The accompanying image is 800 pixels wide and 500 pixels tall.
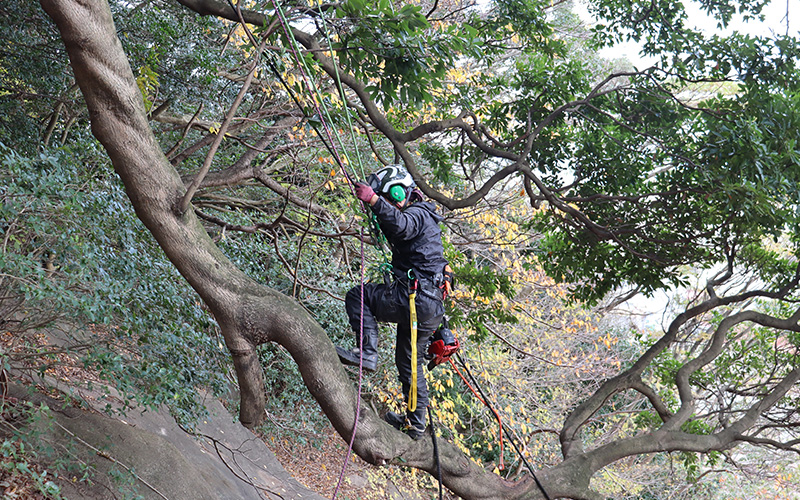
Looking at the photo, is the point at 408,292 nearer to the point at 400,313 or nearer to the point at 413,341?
the point at 400,313

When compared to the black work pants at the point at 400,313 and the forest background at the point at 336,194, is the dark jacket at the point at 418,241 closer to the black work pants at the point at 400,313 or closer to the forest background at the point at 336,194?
the black work pants at the point at 400,313

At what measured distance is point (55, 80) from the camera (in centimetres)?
698

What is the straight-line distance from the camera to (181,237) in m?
3.18

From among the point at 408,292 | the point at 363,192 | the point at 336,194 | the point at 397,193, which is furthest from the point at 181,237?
the point at 336,194

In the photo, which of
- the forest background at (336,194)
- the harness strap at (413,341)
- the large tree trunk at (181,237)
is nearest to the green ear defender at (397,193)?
the forest background at (336,194)

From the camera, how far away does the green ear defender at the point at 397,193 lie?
3.68 meters

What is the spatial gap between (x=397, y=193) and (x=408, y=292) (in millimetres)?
598

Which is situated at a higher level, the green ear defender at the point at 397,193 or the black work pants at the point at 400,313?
the green ear defender at the point at 397,193

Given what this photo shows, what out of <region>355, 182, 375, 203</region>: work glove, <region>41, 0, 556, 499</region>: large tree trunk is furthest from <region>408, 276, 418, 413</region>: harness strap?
<region>355, 182, 375, 203</region>: work glove


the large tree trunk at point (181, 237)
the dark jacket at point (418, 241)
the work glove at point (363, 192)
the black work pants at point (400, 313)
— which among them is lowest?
the large tree trunk at point (181, 237)

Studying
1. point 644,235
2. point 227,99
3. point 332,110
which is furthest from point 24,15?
point 644,235

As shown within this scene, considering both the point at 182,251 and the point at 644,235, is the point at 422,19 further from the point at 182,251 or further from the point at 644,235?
the point at 644,235

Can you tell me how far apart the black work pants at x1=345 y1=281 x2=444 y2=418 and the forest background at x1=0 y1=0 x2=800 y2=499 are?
0.52 metres

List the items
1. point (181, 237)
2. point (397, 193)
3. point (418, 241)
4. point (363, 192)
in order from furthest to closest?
1. point (418, 241)
2. point (397, 193)
3. point (363, 192)
4. point (181, 237)
